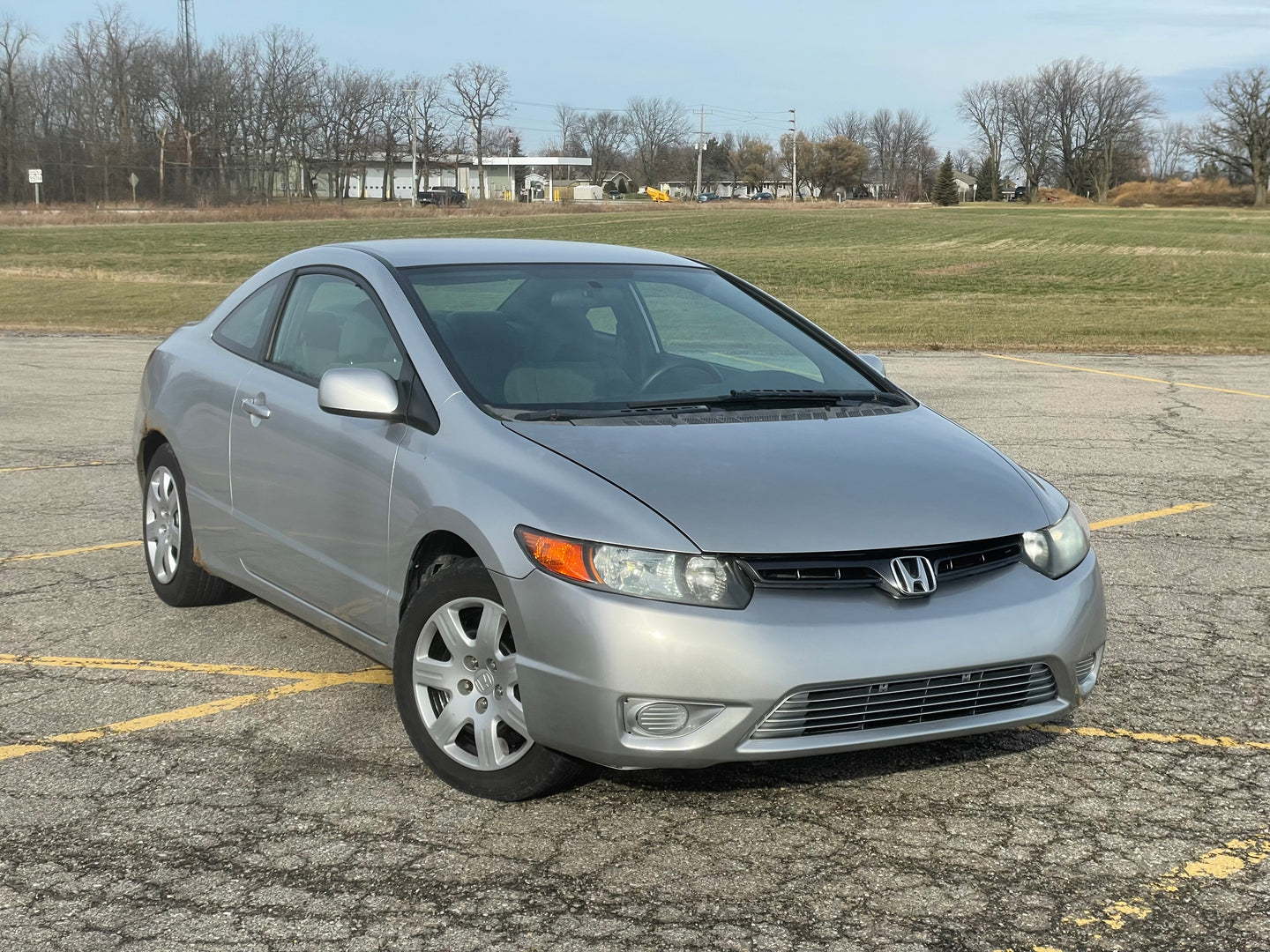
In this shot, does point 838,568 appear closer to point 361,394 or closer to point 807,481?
point 807,481

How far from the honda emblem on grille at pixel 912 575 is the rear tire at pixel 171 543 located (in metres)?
3.22

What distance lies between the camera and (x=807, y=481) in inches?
149

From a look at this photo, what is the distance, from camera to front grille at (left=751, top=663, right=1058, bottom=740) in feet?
11.3

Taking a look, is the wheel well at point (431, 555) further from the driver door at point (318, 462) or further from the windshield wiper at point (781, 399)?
the windshield wiper at point (781, 399)

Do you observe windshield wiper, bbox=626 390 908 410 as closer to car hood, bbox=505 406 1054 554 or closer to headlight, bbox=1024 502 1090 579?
car hood, bbox=505 406 1054 554

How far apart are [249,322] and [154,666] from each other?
4.62 ft

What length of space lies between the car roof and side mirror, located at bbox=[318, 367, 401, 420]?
77 cm

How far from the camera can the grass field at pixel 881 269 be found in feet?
74.4

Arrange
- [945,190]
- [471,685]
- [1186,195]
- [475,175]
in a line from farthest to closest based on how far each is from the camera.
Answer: [475,175] < [945,190] < [1186,195] < [471,685]

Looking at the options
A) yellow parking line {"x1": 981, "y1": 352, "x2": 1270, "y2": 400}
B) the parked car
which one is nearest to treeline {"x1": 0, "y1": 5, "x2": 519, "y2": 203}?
the parked car

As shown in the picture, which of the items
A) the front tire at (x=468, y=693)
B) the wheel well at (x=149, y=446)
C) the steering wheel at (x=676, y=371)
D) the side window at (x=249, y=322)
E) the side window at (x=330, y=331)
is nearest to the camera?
the front tire at (x=468, y=693)

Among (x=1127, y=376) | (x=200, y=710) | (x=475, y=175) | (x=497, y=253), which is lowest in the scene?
(x=200, y=710)

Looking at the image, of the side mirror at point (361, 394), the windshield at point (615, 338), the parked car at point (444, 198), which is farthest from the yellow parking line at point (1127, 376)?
the parked car at point (444, 198)

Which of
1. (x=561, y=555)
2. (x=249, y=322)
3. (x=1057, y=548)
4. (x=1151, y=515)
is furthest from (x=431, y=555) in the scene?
(x=1151, y=515)
